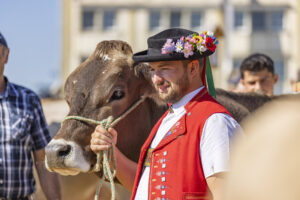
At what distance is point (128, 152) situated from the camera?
3652 mm

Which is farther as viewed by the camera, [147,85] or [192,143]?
[147,85]

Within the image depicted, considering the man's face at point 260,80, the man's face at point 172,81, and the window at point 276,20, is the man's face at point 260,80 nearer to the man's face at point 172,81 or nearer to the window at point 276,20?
the man's face at point 172,81

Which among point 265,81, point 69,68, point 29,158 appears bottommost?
point 69,68

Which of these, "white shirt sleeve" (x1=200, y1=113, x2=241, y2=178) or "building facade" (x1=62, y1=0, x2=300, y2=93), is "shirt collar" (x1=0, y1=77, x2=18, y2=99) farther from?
"building facade" (x1=62, y1=0, x2=300, y2=93)

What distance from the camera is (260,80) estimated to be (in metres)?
5.63

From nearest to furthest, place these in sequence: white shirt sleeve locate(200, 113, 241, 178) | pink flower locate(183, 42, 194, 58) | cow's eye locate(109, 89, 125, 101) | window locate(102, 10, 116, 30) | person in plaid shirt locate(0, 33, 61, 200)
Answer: white shirt sleeve locate(200, 113, 241, 178), pink flower locate(183, 42, 194, 58), cow's eye locate(109, 89, 125, 101), person in plaid shirt locate(0, 33, 61, 200), window locate(102, 10, 116, 30)

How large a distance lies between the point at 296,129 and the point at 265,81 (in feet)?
15.4

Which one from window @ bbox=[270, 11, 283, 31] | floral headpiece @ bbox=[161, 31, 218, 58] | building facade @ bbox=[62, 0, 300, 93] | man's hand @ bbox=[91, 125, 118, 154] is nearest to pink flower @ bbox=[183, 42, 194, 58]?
floral headpiece @ bbox=[161, 31, 218, 58]

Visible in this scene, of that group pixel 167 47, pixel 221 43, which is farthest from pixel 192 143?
pixel 221 43

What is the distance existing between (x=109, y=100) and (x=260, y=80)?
8.35 feet

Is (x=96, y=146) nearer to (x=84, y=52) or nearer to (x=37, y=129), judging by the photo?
(x=37, y=129)

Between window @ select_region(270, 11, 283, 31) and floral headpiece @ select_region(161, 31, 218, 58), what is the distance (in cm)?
3444

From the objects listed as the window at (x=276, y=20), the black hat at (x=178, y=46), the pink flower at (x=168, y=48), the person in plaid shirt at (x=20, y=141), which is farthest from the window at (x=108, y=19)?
the pink flower at (x=168, y=48)

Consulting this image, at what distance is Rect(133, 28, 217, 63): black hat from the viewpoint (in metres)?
2.47
